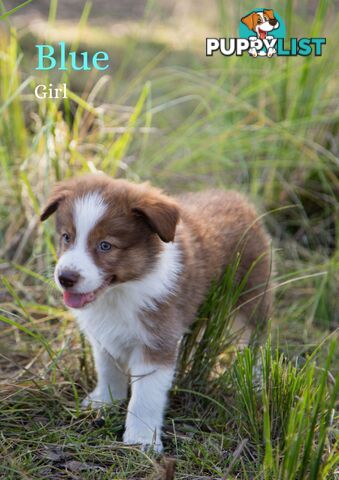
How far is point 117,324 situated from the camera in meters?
3.52

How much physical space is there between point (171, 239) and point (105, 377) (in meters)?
0.91

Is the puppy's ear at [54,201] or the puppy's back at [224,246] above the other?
the puppy's ear at [54,201]

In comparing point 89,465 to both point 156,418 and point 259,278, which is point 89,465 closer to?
point 156,418

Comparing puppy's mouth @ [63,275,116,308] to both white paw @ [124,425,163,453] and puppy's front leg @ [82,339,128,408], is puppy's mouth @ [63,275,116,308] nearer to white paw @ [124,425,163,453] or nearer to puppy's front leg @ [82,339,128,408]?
puppy's front leg @ [82,339,128,408]

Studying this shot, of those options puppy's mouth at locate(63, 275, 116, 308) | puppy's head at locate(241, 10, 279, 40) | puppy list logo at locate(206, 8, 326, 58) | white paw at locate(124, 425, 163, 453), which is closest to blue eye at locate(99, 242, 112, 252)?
puppy's mouth at locate(63, 275, 116, 308)

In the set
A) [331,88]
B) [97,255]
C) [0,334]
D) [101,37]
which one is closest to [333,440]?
[97,255]

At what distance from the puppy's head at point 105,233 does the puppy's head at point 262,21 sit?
9.00 ft

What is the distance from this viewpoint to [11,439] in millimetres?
3193

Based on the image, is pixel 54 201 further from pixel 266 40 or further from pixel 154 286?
pixel 266 40

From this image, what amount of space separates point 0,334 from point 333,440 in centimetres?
204

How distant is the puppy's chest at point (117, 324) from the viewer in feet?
11.4

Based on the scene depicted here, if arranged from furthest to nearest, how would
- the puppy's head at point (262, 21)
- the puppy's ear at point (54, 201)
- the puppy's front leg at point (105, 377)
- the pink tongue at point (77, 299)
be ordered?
the puppy's head at point (262, 21)
the puppy's front leg at point (105, 377)
the puppy's ear at point (54, 201)
the pink tongue at point (77, 299)

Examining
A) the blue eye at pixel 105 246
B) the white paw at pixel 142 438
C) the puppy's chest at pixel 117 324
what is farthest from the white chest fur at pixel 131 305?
the white paw at pixel 142 438

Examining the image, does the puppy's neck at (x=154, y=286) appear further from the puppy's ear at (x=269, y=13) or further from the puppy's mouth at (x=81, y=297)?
the puppy's ear at (x=269, y=13)
